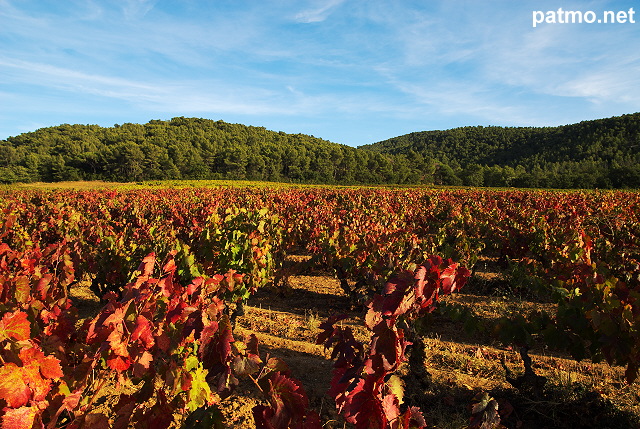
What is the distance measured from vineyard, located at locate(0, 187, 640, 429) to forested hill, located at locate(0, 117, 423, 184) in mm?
65775

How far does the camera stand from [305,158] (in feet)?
300

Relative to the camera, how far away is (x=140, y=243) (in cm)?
585

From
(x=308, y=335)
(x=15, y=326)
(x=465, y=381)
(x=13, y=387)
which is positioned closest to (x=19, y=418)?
(x=13, y=387)

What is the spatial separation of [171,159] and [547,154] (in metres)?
87.4

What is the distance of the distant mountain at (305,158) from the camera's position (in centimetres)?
6638

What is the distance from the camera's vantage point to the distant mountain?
218 feet

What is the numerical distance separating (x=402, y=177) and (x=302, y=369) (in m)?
83.2

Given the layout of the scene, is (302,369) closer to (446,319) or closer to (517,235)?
(446,319)

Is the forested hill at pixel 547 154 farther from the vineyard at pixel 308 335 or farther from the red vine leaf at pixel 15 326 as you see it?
the red vine leaf at pixel 15 326

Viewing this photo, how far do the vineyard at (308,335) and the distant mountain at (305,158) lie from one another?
5476cm

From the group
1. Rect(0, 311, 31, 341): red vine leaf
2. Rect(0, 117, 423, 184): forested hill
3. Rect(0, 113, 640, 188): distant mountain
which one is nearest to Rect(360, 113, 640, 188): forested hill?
Rect(0, 113, 640, 188): distant mountain

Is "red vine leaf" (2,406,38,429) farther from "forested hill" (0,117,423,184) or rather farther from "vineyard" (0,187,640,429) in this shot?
"forested hill" (0,117,423,184)

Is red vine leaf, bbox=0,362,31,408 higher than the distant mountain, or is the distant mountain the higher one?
the distant mountain

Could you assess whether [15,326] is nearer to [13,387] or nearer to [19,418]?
[13,387]
